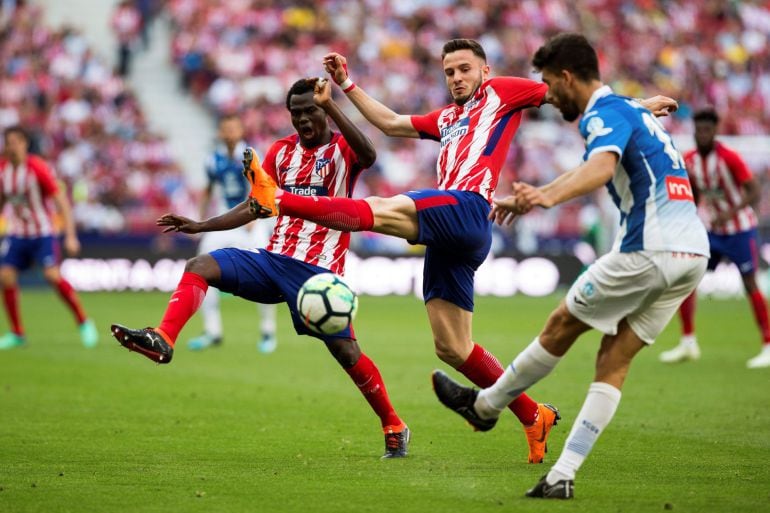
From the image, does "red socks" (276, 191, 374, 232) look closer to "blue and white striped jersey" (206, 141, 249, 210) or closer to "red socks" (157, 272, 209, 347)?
"red socks" (157, 272, 209, 347)

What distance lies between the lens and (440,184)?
7.58 m

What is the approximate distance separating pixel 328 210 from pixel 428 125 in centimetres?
158

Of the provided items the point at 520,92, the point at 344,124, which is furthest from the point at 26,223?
the point at 520,92

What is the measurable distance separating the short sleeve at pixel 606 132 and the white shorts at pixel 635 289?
1.92 ft

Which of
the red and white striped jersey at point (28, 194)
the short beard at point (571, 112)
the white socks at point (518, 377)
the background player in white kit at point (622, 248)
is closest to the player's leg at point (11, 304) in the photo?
the red and white striped jersey at point (28, 194)

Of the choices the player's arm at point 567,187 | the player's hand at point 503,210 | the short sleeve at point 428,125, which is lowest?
the player's hand at point 503,210

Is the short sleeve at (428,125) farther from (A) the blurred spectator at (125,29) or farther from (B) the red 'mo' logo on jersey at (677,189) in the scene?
(A) the blurred spectator at (125,29)

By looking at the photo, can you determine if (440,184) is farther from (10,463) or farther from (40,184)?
(40,184)

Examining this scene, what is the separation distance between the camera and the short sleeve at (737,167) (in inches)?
539

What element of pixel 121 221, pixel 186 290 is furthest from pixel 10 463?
pixel 121 221

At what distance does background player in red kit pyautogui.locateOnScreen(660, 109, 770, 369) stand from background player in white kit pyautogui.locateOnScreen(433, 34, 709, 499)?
7890mm

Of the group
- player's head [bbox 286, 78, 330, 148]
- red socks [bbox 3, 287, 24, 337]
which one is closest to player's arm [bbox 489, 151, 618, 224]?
player's head [bbox 286, 78, 330, 148]

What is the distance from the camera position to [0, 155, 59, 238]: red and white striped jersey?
617 inches

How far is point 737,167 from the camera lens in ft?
45.2
